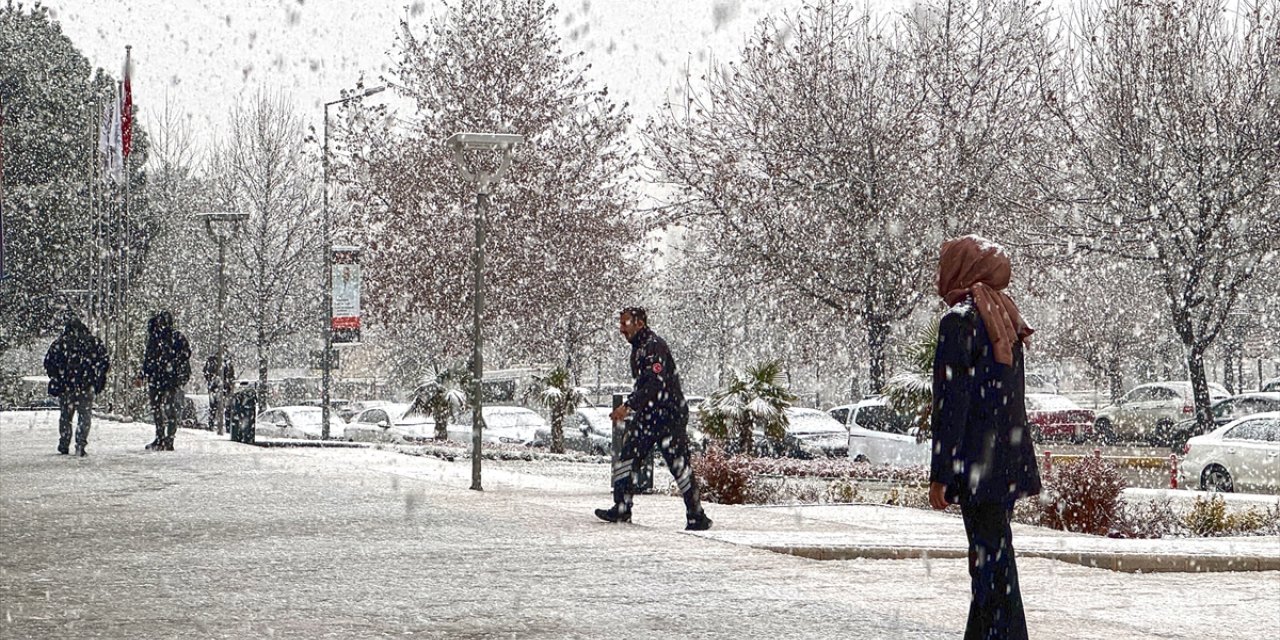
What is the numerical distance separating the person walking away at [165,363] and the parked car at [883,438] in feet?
34.9

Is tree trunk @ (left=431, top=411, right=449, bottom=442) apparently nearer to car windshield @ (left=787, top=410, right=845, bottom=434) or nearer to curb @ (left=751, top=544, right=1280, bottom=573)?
car windshield @ (left=787, top=410, right=845, bottom=434)

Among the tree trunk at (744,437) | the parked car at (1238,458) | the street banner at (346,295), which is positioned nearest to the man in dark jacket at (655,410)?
the parked car at (1238,458)

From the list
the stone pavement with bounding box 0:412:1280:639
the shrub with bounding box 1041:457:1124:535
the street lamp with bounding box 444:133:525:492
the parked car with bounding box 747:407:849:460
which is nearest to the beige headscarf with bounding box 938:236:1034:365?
the stone pavement with bounding box 0:412:1280:639

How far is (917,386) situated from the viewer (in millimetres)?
23516

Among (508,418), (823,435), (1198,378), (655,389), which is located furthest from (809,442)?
(655,389)

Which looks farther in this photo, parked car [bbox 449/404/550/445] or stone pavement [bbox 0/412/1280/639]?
parked car [bbox 449/404/550/445]

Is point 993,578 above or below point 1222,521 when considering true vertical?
above

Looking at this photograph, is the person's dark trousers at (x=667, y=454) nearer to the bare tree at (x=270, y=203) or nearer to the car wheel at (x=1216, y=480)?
the car wheel at (x=1216, y=480)

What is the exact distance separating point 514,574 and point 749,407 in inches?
611

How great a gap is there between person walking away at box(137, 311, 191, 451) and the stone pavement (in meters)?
5.78

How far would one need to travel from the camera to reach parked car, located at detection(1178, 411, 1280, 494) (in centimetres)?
2097

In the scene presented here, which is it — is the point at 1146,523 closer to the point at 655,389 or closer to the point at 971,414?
the point at 655,389

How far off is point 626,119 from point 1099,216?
51.5 feet

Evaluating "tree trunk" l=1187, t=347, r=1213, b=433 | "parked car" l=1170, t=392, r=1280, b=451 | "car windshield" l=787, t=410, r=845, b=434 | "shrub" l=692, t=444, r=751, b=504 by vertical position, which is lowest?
"shrub" l=692, t=444, r=751, b=504
